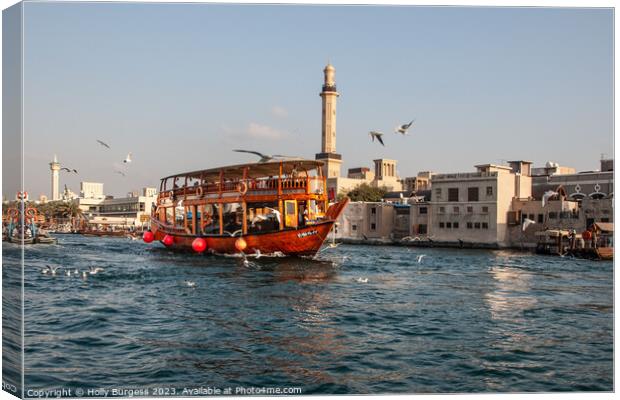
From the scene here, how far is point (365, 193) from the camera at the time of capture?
255 ft

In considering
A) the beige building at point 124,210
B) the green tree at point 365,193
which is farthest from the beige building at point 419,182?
the beige building at point 124,210

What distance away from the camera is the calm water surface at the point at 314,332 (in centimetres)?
1214

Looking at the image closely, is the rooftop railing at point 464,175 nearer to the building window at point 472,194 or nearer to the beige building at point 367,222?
the building window at point 472,194

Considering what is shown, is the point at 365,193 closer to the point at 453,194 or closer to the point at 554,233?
the point at 453,194

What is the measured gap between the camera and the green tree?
3046 inches

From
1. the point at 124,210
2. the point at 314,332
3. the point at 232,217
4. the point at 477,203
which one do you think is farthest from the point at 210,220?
the point at 477,203

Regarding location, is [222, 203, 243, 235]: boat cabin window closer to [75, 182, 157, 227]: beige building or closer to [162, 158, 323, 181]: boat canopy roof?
[162, 158, 323, 181]: boat canopy roof

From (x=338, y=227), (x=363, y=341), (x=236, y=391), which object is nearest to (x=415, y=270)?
(x=363, y=341)

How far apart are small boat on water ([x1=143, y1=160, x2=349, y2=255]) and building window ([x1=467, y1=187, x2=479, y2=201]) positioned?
2478 cm

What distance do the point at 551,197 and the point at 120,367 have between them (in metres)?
50.6

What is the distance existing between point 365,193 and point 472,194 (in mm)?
19690

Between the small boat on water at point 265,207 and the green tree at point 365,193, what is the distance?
1497 inches

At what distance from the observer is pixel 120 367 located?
12555 millimetres

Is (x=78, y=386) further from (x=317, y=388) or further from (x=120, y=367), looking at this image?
(x=317, y=388)
